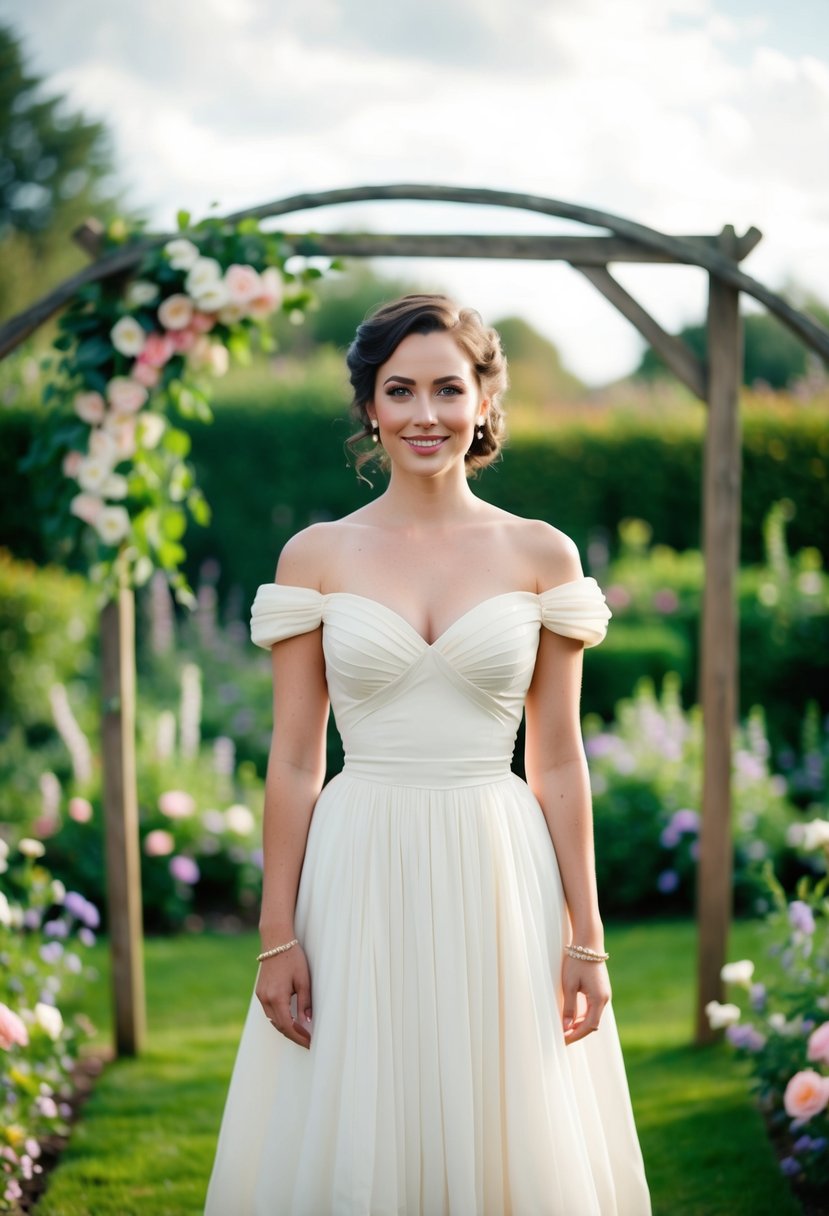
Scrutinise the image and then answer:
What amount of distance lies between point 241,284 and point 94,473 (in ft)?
2.46

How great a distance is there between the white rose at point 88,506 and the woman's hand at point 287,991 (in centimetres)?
193

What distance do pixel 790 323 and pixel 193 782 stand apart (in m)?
3.60

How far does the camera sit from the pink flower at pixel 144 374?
12.1 ft

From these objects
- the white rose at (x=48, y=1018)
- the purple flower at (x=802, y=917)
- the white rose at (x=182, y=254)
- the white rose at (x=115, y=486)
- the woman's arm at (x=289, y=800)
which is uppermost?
the white rose at (x=182, y=254)

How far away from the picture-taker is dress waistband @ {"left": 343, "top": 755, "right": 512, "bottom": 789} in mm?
2252

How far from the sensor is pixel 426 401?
2.19 metres

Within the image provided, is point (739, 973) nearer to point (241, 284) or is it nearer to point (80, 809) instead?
point (241, 284)

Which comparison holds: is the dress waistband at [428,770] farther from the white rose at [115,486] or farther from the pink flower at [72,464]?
the pink flower at [72,464]

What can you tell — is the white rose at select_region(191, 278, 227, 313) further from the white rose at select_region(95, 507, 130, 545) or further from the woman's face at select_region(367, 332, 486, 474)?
the woman's face at select_region(367, 332, 486, 474)

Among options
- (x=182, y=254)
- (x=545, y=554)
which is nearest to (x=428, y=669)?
(x=545, y=554)

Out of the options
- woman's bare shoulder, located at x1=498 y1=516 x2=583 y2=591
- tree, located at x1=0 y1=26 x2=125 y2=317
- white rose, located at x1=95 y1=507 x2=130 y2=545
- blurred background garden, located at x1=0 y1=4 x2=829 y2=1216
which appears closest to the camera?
woman's bare shoulder, located at x1=498 y1=516 x2=583 y2=591

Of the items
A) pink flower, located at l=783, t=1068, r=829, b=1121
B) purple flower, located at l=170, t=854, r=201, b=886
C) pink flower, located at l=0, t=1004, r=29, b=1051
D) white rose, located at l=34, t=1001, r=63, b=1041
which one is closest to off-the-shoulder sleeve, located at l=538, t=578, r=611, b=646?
pink flower, located at l=783, t=1068, r=829, b=1121

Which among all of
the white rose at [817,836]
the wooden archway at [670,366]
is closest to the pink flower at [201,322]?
the wooden archway at [670,366]

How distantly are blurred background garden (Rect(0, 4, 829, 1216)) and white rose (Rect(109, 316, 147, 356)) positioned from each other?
249 mm
